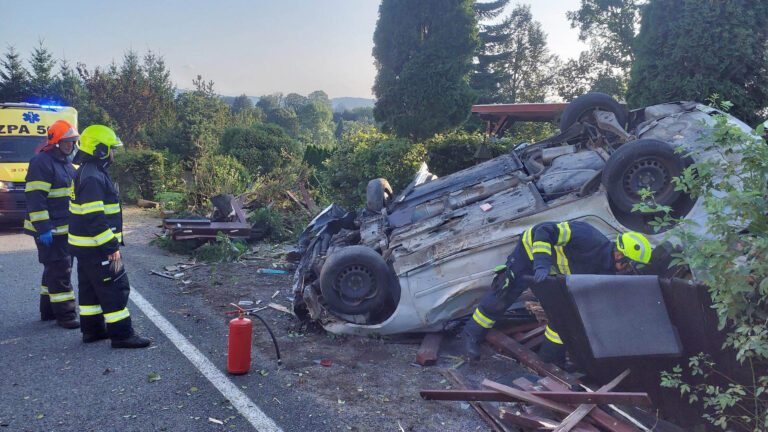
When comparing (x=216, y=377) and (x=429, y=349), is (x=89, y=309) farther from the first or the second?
(x=429, y=349)

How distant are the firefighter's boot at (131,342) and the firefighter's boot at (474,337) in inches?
120

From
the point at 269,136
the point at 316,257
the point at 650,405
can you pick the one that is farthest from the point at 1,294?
the point at 269,136

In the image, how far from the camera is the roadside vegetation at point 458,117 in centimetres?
Answer: 274

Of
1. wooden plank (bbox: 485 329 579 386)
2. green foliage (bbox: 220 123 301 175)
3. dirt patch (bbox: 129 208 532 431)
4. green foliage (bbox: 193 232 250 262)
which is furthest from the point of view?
green foliage (bbox: 220 123 301 175)

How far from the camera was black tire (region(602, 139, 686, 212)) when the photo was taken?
14.8ft

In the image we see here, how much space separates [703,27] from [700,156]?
328 cm

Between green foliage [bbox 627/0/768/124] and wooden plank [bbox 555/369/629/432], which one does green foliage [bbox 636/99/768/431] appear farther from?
green foliage [bbox 627/0/768/124]

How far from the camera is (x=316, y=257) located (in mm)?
5770

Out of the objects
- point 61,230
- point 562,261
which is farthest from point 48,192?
point 562,261

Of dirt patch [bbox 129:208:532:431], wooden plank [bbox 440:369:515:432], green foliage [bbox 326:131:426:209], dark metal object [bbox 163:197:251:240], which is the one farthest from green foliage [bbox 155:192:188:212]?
wooden plank [bbox 440:369:515:432]

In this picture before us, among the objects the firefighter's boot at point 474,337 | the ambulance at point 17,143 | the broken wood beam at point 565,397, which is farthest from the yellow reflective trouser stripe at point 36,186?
the ambulance at point 17,143

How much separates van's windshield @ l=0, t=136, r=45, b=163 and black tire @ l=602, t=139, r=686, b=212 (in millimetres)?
11698

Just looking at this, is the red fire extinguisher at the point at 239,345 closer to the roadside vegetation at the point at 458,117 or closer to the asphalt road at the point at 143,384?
the asphalt road at the point at 143,384

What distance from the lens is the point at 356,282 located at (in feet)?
16.5
